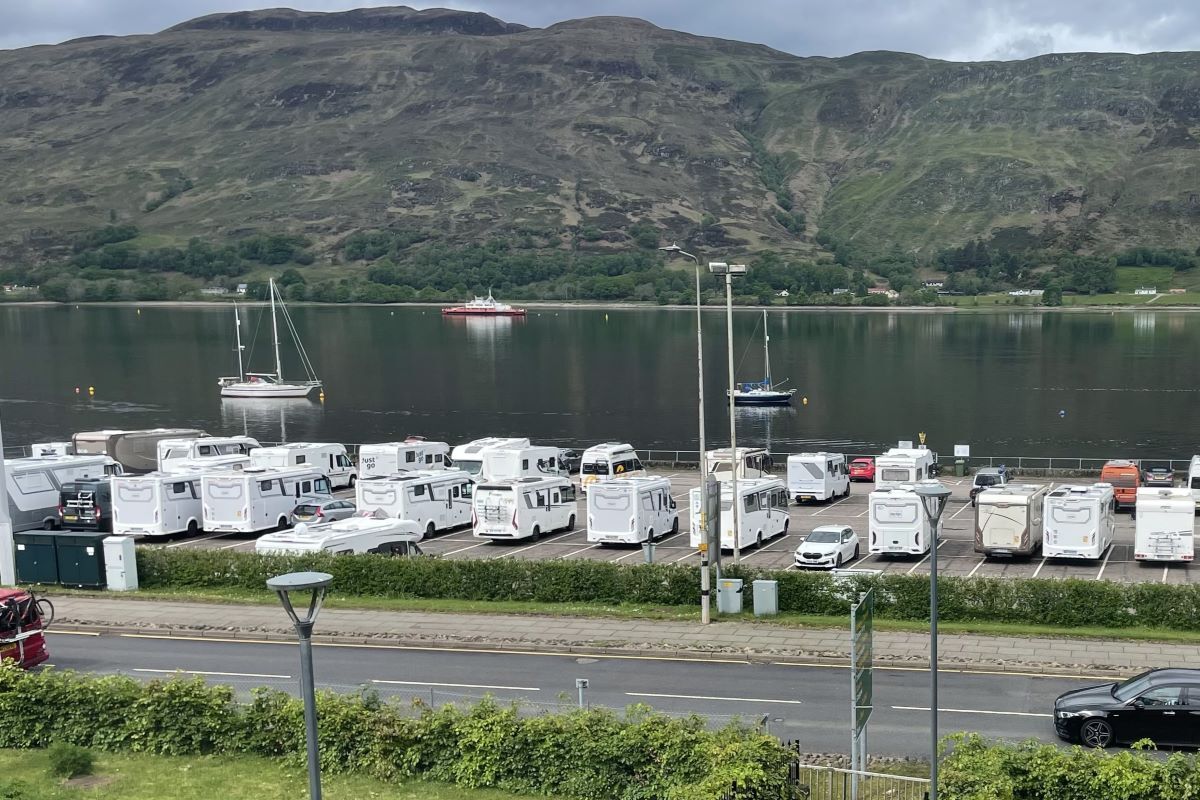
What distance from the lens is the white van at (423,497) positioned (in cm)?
4912

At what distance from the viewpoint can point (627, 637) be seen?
107 ft

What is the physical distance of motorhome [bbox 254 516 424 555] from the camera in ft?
133

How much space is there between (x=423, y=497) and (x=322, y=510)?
13.4ft

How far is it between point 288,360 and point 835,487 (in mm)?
150836

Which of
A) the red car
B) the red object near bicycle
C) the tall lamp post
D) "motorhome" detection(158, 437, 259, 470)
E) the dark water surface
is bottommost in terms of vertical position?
the dark water surface

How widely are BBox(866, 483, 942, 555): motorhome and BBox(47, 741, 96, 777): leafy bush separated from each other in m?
29.3

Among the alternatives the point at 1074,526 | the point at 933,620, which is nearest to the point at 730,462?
the point at 1074,526

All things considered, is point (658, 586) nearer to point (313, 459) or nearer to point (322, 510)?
point (322, 510)

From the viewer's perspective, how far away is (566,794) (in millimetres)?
20938

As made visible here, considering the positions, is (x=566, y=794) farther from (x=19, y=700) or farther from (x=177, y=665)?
(x=177, y=665)

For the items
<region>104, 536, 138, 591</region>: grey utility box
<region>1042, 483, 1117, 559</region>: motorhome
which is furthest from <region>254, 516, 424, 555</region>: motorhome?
<region>1042, 483, 1117, 559</region>: motorhome

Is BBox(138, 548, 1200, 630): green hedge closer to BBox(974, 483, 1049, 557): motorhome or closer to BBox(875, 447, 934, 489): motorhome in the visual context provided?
BBox(974, 483, 1049, 557): motorhome

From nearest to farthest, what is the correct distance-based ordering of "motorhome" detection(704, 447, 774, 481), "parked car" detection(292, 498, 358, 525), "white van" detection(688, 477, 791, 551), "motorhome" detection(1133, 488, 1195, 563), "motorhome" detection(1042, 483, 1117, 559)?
1. "motorhome" detection(1133, 488, 1195, 563)
2. "motorhome" detection(1042, 483, 1117, 559)
3. "white van" detection(688, 477, 791, 551)
4. "parked car" detection(292, 498, 358, 525)
5. "motorhome" detection(704, 447, 774, 481)

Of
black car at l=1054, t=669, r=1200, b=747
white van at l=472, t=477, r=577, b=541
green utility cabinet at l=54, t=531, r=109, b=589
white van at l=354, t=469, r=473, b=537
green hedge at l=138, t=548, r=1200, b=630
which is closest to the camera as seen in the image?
black car at l=1054, t=669, r=1200, b=747
